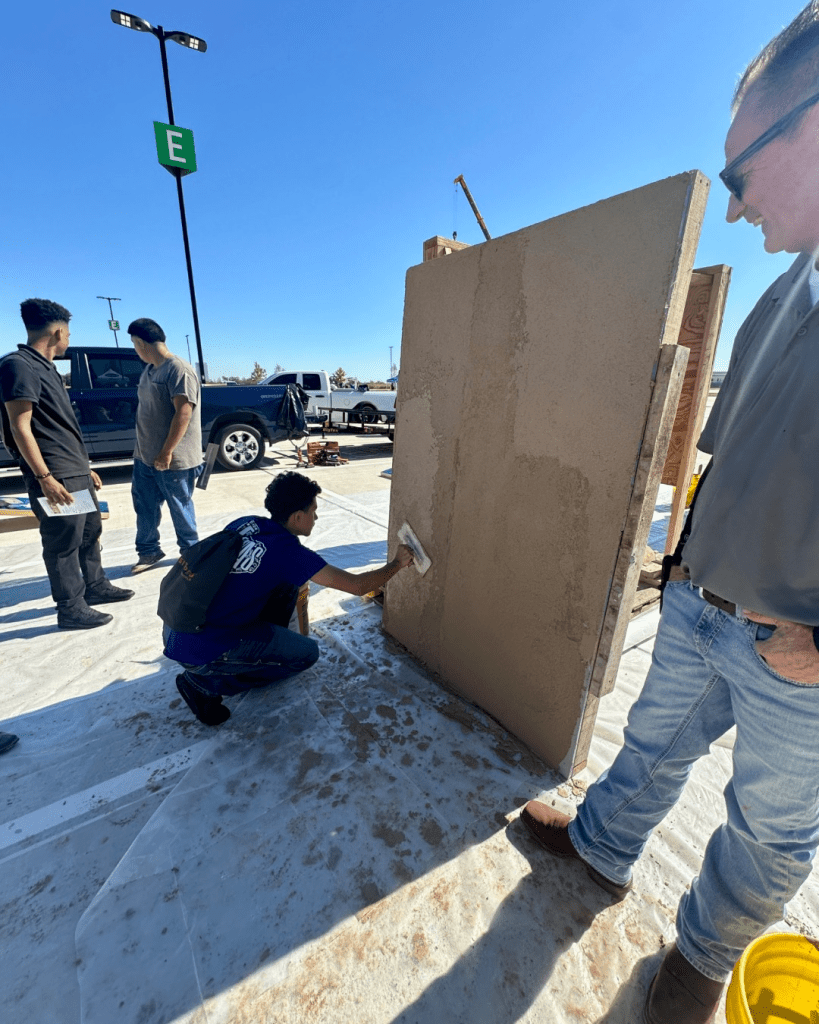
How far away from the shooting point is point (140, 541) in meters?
3.45

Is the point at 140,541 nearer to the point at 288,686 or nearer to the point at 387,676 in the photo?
the point at 288,686

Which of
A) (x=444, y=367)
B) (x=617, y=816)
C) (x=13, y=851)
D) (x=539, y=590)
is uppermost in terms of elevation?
(x=444, y=367)

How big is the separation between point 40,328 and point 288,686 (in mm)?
2303

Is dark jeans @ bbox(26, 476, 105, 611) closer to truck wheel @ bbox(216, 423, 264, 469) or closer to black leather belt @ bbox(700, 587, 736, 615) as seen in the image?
black leather belt @ bbox(700, 587, 736, 615)

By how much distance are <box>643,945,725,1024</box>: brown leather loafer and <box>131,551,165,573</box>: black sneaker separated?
3.60m

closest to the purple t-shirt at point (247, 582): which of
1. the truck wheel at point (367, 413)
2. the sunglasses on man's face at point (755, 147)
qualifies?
the sunglasses on man's face at point (755, 147)

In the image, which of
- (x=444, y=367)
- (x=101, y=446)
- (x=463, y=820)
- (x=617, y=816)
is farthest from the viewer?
(x=101, y=446)

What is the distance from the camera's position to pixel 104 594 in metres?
2.88

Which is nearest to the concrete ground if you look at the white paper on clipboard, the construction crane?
the white paper on clipboard

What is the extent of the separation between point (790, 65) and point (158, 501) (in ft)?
12.4

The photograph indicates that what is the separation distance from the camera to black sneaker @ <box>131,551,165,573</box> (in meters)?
3.37

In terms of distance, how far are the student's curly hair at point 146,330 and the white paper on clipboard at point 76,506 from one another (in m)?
1.09

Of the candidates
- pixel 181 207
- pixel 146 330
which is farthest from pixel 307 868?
pixel 181 207

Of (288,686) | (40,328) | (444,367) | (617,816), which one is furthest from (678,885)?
(40,328)
